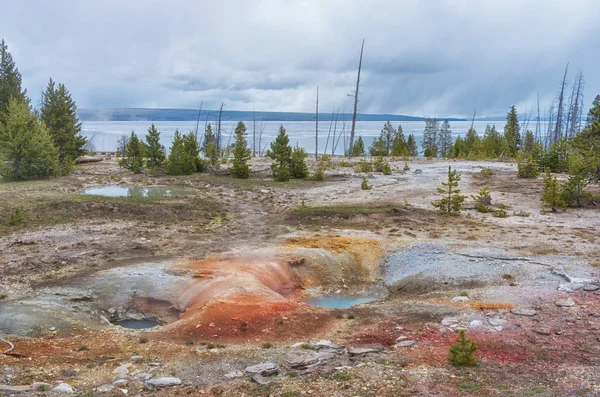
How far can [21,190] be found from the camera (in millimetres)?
30078

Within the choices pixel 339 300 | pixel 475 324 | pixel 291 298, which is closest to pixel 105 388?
pixel 291 298

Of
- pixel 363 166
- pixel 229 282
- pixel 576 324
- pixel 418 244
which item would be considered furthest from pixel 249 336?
pixel 363 166

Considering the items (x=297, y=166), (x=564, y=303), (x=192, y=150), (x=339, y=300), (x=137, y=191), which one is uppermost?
(x=192, y=150)

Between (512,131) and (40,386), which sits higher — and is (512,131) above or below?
above

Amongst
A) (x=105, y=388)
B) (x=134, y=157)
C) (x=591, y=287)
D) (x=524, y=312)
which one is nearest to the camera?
(x=105, y=388)

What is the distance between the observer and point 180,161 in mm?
43406

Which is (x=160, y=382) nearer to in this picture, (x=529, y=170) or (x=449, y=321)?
(x=449, y=321)

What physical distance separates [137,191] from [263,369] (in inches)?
1087

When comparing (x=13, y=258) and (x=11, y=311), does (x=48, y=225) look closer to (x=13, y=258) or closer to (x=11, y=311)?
(x=13, y=258)

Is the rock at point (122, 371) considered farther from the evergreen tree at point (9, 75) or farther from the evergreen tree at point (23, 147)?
the evergreen tree at point (9, 75)

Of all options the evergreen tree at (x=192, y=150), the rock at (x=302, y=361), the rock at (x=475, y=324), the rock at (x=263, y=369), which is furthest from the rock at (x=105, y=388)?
the evergreen tree at (x=192, y=150)

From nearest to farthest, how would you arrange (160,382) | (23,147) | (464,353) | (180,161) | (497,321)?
(160,382) → (464,353) → (497,321) → (23,147) → (180,161)

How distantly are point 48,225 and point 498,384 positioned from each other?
20.2 meters

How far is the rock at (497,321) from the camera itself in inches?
466
